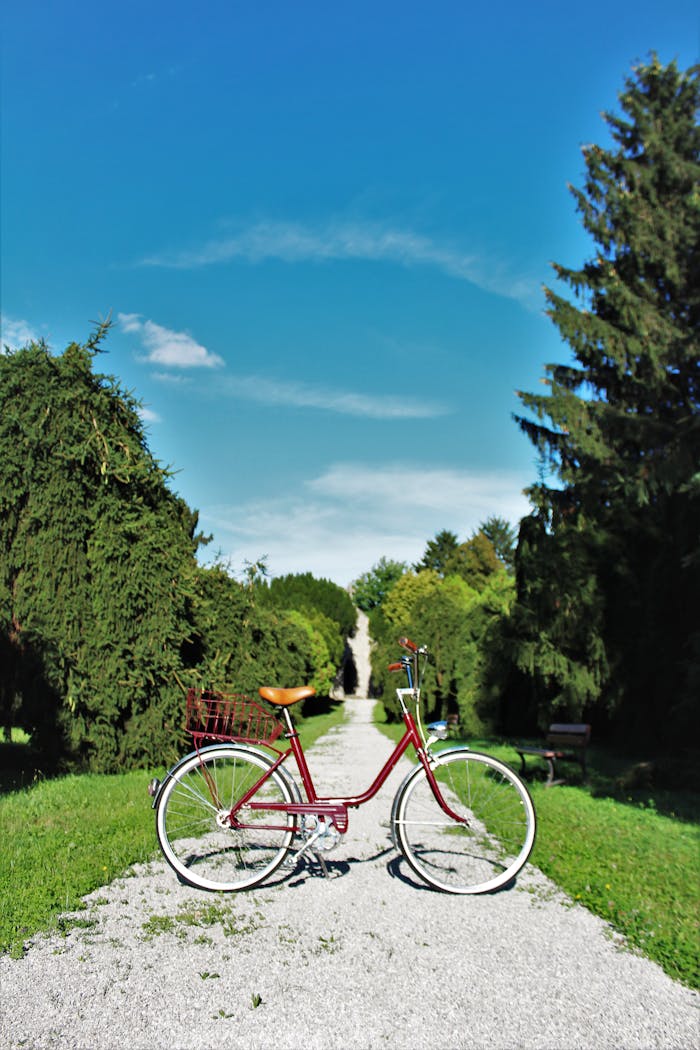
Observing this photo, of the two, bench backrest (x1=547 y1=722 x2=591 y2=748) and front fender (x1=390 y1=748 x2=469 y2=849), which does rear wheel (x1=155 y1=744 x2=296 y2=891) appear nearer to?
front fender (x1=390 y1=748 x2=469 y2=849)

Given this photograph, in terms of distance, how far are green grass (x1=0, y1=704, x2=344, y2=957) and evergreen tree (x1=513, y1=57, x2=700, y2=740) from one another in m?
6.87

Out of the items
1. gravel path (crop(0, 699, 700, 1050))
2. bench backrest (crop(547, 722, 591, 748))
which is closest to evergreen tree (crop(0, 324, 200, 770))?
gravel path (crop(0, 699, 700, 1050))

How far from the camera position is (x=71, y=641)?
811 cm

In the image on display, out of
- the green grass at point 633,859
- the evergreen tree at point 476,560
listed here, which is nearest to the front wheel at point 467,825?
the green grass at point 633,859

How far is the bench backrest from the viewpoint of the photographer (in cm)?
913

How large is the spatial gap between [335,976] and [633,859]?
317 cm

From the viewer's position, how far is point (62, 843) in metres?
5.01

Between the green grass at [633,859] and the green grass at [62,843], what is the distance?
9.22 feet

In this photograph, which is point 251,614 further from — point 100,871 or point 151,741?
point 100,871

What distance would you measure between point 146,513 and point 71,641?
1650mm

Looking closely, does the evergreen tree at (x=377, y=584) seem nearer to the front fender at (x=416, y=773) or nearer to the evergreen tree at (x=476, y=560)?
the evergreen tree at (x=476, y=560)

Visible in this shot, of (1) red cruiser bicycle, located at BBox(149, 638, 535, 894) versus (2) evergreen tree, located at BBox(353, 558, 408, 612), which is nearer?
(1) red cruiser bicycle, located at BBox(149, 638, 535, 894)

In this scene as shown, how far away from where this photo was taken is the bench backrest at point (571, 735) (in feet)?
29.9

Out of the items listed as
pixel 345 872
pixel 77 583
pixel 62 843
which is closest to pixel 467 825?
pixel 345 872
